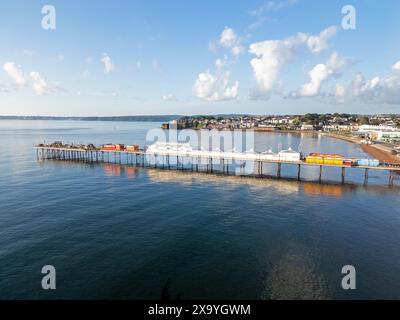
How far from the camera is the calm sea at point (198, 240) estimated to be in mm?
24984

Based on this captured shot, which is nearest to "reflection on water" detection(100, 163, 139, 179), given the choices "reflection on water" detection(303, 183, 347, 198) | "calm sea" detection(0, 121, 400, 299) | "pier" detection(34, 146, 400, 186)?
"pier" detection(34, 146, 400, 186)

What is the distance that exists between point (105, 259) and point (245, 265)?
13.1 meters

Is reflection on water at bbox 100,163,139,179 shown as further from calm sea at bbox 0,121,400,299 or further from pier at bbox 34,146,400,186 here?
calm sea at bbox 0,121,400,299

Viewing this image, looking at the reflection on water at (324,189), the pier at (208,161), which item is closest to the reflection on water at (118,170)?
the pier at (208,161)

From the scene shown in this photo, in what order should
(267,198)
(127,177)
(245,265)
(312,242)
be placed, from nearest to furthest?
(245,265) → (312,242) → (267,198) → (127,177)

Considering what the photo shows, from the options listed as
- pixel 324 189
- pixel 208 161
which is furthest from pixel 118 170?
pixel 324 189

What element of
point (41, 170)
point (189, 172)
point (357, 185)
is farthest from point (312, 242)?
point (41, 170)

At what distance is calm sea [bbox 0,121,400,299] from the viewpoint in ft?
82.0

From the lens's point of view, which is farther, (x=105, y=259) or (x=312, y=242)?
(x=312, y=242)

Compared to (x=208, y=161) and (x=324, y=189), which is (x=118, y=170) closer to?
(x=208, y=161)

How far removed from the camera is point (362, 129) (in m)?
189

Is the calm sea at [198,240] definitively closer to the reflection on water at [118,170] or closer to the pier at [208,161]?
the pier at [208,161]
